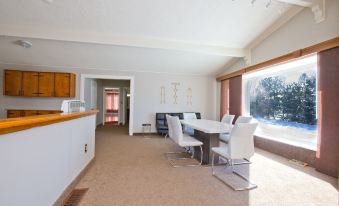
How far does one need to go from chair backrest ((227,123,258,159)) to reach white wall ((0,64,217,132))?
4.18m

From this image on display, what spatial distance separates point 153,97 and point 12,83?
4109mm

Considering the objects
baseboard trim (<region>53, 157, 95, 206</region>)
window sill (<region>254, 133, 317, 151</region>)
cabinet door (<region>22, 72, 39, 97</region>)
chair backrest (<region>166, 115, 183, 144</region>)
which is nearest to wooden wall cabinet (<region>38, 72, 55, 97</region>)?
cabinet door (<region>22, 72, 39, 97</region>)

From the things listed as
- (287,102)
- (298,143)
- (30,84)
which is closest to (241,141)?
(298,143)

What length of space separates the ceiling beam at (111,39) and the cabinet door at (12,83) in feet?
5.93

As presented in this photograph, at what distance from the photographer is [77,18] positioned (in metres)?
3.56

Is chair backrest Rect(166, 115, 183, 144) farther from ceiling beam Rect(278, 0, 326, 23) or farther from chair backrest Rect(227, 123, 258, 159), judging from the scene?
ceiling beam Rect(278, 0, 326, 23)

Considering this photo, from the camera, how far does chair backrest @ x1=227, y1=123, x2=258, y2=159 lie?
7.87 ft

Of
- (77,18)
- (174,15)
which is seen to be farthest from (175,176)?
(77,18)

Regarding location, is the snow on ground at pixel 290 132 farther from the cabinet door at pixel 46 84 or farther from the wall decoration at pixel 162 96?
the cabinet door at pixel 46 84

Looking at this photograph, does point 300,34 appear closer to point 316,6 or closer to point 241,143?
point 316,6

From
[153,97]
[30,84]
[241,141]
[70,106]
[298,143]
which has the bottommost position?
[298,143]

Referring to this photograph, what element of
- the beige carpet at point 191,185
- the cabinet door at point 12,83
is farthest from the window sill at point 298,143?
the cabinet door at point 12,83

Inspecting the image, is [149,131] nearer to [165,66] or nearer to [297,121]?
[165,66]

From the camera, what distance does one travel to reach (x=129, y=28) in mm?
3920
